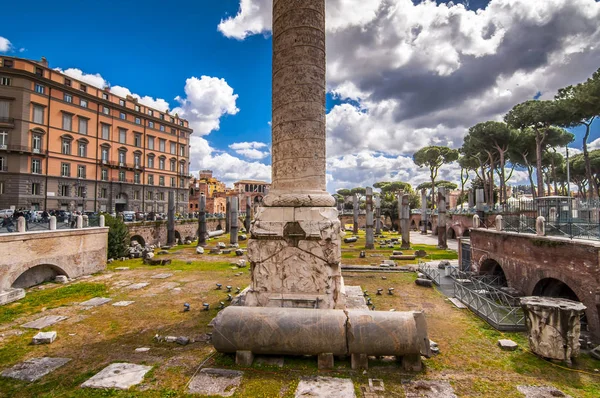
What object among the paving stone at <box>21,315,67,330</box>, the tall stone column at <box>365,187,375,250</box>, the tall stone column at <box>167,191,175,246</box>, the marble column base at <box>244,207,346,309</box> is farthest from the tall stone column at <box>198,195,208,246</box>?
the marble column base at <box>244,207,346,309</box>

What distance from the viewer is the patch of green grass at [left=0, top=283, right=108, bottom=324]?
8655 mm

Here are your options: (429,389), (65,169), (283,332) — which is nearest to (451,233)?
(429,389)

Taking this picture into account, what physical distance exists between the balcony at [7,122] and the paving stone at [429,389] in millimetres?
36616

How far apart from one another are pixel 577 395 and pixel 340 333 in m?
3.82

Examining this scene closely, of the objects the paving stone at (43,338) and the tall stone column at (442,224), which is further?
the tall stone column at (442,224)

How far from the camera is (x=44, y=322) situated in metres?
7.82

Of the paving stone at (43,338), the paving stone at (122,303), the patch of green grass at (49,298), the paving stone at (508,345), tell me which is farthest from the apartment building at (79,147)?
the paving stone at (508,345)

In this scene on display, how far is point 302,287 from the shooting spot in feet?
21.2

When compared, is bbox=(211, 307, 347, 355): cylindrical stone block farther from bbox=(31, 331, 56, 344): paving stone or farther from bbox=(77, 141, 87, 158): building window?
bbox=(77, 141, 87, 158): building window

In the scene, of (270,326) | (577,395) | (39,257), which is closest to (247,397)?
(270,326)

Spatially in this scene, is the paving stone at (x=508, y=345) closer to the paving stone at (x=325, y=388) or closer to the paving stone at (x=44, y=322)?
the paving stone at (x=325, y=388)

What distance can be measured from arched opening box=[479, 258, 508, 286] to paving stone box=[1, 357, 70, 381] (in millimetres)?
14272

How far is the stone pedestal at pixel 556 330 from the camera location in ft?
19.2

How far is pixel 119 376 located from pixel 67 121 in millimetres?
35712
